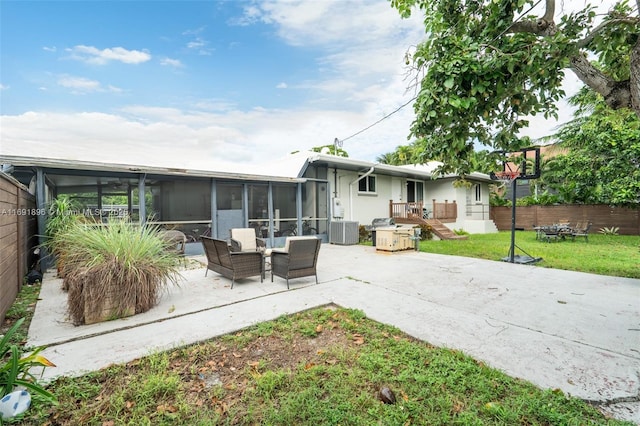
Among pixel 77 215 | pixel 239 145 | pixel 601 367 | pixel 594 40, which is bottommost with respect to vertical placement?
pixel 601 367

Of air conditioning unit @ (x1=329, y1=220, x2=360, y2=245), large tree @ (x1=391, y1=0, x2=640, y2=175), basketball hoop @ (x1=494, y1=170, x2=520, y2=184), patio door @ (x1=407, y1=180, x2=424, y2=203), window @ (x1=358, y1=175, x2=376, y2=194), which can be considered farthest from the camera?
patio door @ (x1=407, y1=180, x2=424, y2=203)

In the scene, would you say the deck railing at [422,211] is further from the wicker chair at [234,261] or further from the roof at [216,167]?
the wicker chair at [234,261]

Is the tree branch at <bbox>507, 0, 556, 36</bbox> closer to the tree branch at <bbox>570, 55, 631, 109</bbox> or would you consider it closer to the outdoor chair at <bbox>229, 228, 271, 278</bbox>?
the tree branch at <bbox>570, 55, 631, 109</bbox>

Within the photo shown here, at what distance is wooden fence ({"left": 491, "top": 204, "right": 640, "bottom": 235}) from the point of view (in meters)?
15.1

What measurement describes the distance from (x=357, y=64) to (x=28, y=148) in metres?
10.9

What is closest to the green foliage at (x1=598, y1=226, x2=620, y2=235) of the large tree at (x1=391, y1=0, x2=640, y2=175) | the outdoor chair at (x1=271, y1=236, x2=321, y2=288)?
the large tree at (x1=391, y1=0, x2=640, y2=175)

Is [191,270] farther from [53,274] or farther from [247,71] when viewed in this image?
[247,71]

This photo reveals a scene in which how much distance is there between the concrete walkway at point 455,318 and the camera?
2.68 m

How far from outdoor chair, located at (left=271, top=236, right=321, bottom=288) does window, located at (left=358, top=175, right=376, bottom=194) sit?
9.49 metres

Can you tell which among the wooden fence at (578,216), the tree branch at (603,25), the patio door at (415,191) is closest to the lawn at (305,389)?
the tree branch at (603,25)

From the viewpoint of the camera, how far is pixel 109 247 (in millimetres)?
3945

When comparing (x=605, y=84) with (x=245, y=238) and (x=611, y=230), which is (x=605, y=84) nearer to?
(x=245, y=238)

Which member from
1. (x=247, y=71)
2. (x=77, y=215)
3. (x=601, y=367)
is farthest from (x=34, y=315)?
(x=247, y=71)

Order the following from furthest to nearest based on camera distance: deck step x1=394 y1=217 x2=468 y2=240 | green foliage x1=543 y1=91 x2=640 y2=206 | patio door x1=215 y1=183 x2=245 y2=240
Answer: deck step x1=394 y1=217 x2=468 y2=240
green foliage x1=543 y1=91 x2=640 y2=206
patio door x1=215 y1=183 x2=245 y2=240
